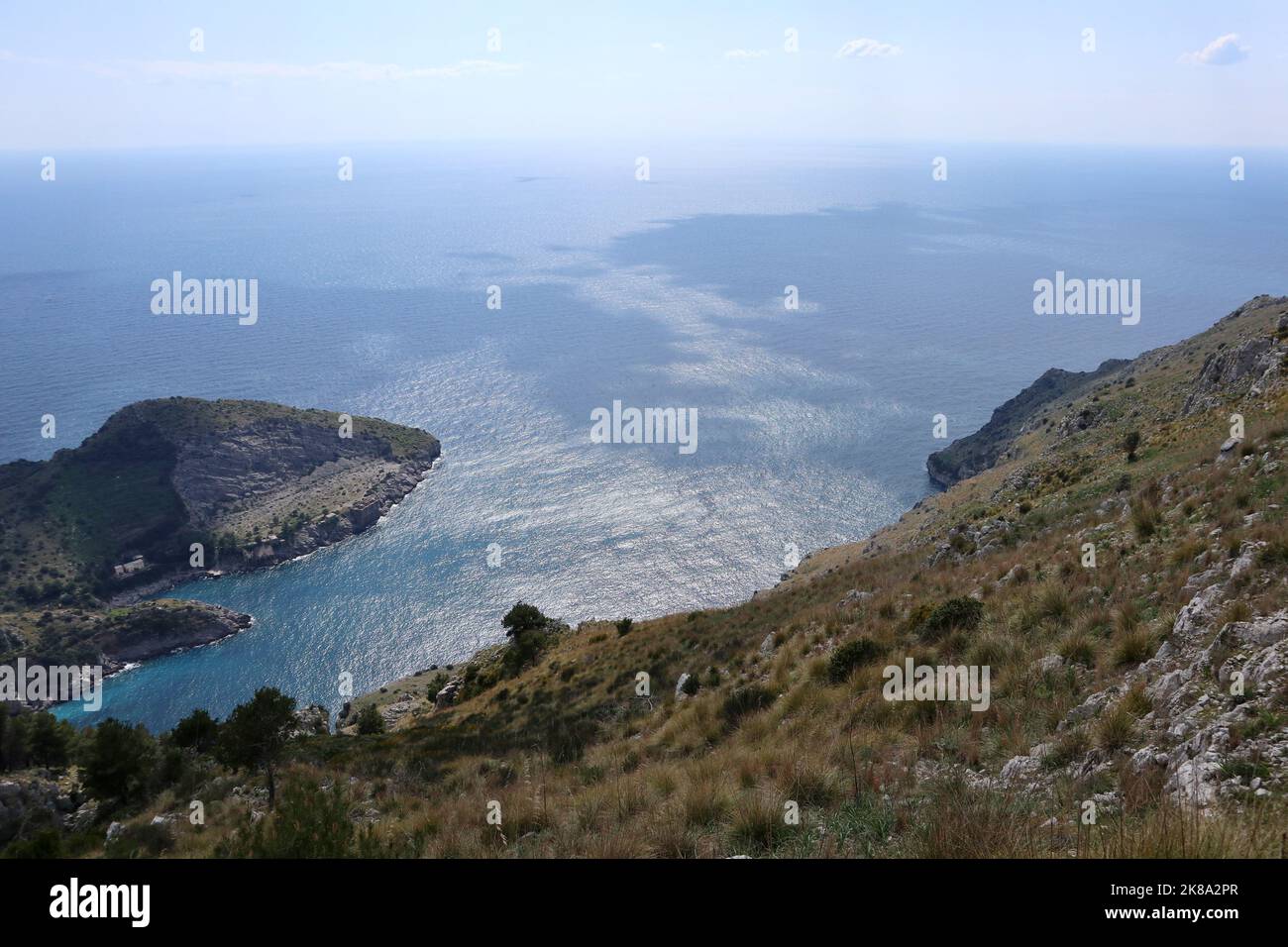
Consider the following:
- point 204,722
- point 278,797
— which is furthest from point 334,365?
point 278,797

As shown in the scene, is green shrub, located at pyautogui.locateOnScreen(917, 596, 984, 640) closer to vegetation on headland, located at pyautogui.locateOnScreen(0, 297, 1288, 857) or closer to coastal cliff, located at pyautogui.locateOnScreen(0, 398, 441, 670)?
vegetation on headland, located at pyautogui.locateOnScreen(0, 297, 1288, 857)

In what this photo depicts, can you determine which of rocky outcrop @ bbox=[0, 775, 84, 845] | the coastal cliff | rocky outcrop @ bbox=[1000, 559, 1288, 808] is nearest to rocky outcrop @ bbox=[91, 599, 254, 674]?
the coastal cliff

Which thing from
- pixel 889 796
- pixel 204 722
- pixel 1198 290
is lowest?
pixel 204 722

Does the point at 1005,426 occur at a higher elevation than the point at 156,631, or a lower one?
higher

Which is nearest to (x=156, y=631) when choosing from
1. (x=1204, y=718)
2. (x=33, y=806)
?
(x=33, y=806)

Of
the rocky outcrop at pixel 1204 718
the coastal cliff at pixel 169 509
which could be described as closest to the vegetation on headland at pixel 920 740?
the rocky outcrop at pixel 1204 718

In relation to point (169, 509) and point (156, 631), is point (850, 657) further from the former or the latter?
point (169, 509)

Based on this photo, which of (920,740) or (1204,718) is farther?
(920,740)
